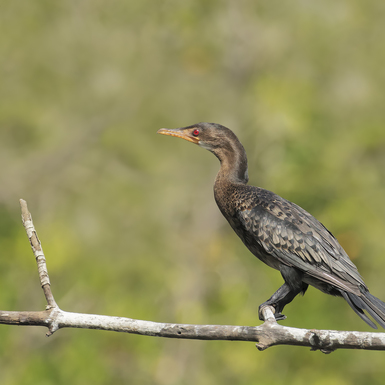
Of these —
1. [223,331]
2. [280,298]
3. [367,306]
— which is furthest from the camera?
[280,298]

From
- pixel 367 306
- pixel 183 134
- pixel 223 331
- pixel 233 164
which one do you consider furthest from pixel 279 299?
pixel 183 134

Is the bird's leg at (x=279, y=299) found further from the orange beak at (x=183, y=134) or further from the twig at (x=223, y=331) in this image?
the orange beak at (x=183, y=134)

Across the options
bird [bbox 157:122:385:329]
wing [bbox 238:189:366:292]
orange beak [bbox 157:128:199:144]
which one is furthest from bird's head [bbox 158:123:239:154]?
wing [bbox 238:189:366:292]

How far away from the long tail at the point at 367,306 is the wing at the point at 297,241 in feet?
0.22

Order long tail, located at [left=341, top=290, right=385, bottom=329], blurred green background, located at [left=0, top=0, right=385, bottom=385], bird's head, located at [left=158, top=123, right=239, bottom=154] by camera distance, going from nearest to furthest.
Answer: long tail, located at [left=341, top=290, right=385, bottom=329], bird's head, located at [left=158, top=123, right=239, bottom=154], blurred green background, located at [left=0, top=0, right=385, bottom=385]

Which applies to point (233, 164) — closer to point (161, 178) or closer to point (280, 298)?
point (280, 298)

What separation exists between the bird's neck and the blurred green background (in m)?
8.54

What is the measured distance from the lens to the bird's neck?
4.66m

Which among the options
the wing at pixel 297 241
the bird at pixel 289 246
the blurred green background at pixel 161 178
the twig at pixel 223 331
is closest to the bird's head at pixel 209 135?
the bird at pixel 289 246

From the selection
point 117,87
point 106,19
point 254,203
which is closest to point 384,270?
point 117,87

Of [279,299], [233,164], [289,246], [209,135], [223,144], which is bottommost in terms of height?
[279,299]

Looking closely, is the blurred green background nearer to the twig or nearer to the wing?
the wing

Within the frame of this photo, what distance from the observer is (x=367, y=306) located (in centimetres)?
379

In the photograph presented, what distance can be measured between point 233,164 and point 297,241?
37.4 inches
